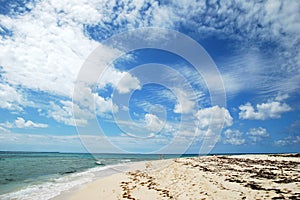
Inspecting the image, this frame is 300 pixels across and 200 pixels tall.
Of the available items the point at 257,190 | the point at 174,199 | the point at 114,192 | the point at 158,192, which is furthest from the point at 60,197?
the point at 257,190

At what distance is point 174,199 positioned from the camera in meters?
11.5

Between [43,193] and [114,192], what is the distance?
17.8ft

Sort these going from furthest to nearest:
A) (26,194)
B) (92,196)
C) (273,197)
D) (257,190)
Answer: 1. (26,194)
2. (92,196)
3. (257,190)
4. (273,197)

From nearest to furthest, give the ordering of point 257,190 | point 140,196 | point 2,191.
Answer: point 257,190 < point 140,196 < point 2,191

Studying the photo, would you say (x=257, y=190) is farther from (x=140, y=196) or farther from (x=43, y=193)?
(x=43, y=193)

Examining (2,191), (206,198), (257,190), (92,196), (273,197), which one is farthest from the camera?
(2,191)

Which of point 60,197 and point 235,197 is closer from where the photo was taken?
point 235,197

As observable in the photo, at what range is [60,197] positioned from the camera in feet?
48.3

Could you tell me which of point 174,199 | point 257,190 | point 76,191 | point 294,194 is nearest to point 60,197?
point 76,191

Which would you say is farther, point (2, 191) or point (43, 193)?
point (2, 191)

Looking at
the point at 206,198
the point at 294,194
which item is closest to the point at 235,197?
the point at 206,198

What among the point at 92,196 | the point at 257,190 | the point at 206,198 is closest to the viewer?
the point at 206,198

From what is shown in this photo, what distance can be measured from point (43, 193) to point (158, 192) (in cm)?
850

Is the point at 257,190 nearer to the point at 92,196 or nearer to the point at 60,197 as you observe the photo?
the point at 92,196
